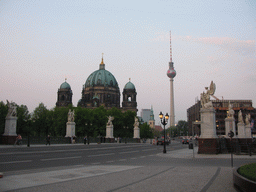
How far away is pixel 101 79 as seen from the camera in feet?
→ 486

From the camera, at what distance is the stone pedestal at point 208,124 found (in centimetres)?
2331

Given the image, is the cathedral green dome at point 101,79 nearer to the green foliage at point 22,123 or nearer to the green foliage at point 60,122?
the green foliage at point 60,122

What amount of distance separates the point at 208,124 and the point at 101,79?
417 ft

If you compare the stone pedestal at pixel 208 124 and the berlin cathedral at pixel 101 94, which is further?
the berlin cathedral at pixel 101 94

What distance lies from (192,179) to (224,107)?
379 feet

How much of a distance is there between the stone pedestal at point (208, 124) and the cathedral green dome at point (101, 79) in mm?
123073

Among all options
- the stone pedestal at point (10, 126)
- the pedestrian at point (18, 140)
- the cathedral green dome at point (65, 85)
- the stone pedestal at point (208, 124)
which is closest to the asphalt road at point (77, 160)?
the stone pedestal at point (208, 124)

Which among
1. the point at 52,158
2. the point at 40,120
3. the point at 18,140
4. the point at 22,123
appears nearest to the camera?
the point at 52,158

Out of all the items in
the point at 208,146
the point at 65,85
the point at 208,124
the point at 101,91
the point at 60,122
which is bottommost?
the point at 208,146

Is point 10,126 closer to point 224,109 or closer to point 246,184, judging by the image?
point 246,184

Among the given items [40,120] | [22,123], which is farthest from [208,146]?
[40,120]

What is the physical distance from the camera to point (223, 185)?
813 cm

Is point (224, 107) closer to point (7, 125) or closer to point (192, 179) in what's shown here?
point (7, 125)

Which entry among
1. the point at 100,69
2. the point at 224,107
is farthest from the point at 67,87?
the point at 224,107
